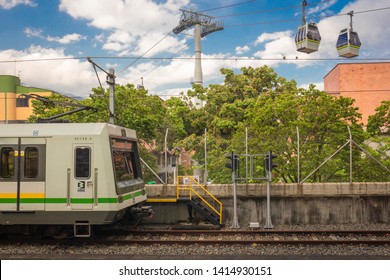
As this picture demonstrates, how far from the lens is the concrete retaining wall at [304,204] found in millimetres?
13992

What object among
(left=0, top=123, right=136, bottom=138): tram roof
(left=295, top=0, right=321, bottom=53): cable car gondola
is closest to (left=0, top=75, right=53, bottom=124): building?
(left=295, top=0, right=321, bottom=53): cable car gondola

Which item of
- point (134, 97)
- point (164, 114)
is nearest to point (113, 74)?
point (134, 97)

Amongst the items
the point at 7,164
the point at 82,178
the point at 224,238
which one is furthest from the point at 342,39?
the point at 7,164

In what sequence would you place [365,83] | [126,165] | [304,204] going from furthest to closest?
[365,83]
[304,204]
[126,165]

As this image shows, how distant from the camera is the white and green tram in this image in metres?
10.5

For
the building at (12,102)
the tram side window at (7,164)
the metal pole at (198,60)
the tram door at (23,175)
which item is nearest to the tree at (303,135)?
the tram door at (23,175)

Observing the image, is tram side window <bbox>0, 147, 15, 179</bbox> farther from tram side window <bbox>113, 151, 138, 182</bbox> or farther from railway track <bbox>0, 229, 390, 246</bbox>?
tram side window <bbox>113, 151, 138, 182</bbox>

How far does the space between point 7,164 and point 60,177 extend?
61.9 inches

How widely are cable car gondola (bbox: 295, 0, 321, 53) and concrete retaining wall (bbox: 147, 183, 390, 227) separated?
741 centimetres

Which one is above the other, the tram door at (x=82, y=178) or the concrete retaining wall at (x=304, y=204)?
the tram door at (x=82, y=178)

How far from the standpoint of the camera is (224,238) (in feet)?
38.9

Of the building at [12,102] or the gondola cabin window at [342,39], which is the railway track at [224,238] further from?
the building at [12,102]

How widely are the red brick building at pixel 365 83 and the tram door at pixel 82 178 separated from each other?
40.5 m

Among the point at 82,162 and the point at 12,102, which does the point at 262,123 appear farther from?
the point at 12,102
